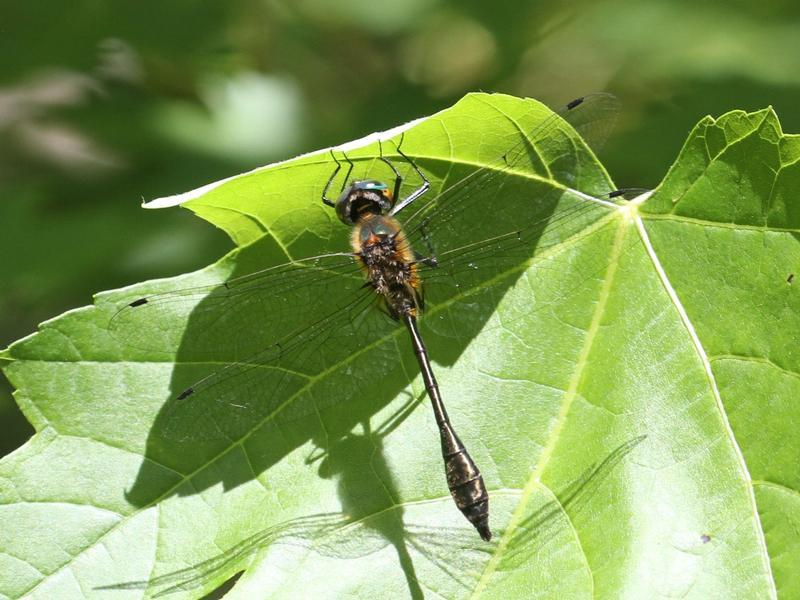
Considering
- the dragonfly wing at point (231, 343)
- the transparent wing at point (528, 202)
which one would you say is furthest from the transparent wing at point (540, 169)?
the dragonfly wing at point (231, 343)

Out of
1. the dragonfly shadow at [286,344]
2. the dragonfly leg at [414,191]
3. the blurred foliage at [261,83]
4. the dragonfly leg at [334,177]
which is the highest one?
the blurred foliage at [261,83]

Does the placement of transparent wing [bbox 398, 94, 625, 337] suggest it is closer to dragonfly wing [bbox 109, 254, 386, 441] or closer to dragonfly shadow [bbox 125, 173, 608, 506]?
dragonfly shadow [bbox 125, 173, 608, 506]

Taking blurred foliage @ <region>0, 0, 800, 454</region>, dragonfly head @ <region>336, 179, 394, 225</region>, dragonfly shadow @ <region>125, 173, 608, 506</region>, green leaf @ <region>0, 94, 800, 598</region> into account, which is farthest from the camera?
blurred foliage @ <region>0, 0, 800, 454</region>

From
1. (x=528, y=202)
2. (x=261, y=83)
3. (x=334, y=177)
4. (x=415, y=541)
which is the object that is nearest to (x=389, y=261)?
(x=334, y=177)

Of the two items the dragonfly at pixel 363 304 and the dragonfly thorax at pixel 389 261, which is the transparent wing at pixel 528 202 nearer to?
the dragonfly at pixel 363 304

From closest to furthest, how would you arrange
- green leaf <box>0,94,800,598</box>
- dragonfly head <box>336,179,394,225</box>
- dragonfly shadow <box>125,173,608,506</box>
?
1. green leaf <box>0,94,800,598</box>
2. dragonfly shadow <box>125,173,608,506</box>
3. dragonfly head <box>336,179,394,225</box>

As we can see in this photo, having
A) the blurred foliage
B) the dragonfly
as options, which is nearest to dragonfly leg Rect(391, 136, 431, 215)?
the dragonfly

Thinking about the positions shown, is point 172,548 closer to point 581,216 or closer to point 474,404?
point 474,404

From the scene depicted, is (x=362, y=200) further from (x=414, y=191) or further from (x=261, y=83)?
(x=261, y=83)
